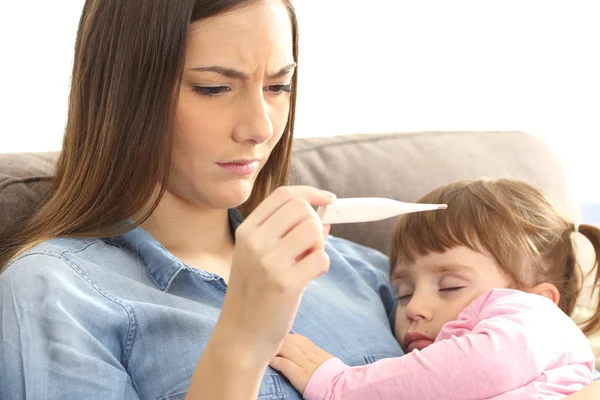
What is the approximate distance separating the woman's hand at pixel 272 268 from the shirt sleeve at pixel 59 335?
0.85 feet

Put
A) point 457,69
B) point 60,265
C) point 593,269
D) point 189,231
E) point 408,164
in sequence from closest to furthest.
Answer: point 60,265
point 189,231
point 593,269
point 408,164
point 457,69

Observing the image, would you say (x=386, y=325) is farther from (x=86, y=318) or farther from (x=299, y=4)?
(x=299, y=4)

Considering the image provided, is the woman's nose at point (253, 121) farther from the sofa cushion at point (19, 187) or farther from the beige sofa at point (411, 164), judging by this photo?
the beige sofa at point (411, 164)

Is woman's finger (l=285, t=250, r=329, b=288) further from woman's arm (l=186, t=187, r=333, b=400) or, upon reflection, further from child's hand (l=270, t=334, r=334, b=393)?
child's hand (l=270, t=334, r=334, b=393)

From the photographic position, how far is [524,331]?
4.52 feet

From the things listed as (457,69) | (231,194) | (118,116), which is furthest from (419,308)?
(457,69)

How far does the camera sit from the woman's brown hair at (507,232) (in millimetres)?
1650

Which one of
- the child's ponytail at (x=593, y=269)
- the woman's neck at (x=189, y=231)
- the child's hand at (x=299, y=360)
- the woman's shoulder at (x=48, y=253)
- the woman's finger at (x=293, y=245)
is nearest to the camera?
the woman's finger at (x=293, y=245)

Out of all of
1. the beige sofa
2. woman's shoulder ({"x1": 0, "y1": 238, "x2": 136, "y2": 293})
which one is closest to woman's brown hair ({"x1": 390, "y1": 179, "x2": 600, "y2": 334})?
the beige sofa

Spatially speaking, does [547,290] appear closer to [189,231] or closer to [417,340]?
[417,340]

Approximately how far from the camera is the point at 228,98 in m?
1.42

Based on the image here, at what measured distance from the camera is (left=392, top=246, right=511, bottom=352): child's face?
1627 mm

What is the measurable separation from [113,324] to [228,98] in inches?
15.6

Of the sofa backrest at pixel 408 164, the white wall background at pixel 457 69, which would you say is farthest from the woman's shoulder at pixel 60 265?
the white wall background at pixel 457 69
